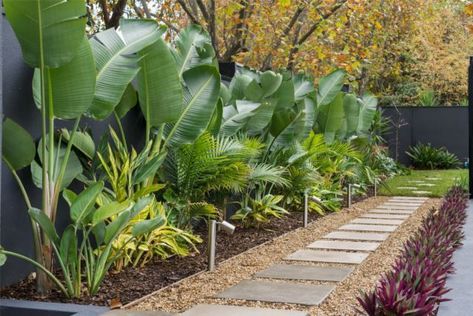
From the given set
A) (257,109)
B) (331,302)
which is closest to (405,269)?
(331,302)

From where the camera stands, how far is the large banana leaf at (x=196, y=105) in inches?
256

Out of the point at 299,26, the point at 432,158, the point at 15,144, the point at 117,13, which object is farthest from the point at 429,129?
the point at 15,144

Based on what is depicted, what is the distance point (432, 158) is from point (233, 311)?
17822mm

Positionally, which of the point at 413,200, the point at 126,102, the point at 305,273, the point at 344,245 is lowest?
the point at 413,200

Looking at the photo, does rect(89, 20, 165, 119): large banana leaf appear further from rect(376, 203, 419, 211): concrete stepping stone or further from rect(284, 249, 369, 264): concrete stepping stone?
rect(376, 203, 419, 211): concrete stepping stone

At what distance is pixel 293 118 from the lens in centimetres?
923

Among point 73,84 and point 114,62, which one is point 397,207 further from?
point 73,84

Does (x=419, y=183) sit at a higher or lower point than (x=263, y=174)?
lower

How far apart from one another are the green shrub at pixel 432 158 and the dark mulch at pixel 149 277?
14273 millimetres

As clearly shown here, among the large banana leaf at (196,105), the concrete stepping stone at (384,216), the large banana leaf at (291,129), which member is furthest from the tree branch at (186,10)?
the large banana leaf at (196,105)

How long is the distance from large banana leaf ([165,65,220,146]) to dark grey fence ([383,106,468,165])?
15604 millimetres

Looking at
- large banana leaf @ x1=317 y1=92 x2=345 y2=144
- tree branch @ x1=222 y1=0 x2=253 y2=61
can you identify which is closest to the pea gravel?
large banana leaf @ x1=317 y1=92 x2=345 y2=144

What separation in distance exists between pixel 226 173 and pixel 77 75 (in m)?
2.51

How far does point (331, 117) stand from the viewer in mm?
11125
